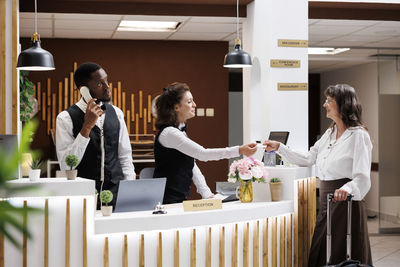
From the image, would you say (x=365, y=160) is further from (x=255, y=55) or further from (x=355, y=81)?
(x=355, y=81)

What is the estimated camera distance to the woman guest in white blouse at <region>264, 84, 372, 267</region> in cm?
354

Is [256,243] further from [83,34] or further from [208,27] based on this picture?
[83,34]

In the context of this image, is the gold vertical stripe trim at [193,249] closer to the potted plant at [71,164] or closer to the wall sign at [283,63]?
the potted plant at [71,164]

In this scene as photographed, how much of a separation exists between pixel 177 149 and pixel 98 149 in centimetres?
53

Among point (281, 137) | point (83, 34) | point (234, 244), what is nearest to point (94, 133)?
point (234, 244)

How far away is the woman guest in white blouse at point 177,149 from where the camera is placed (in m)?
3.60

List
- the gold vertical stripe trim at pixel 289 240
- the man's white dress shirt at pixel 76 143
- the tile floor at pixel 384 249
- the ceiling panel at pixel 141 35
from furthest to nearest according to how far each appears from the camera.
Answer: the ceiling panel at pixel 141 35
the tile floor at pixel 384 249
the gold vertical stripe trim at pixel 289 240
the man's white dress shirt at pixel 76 143

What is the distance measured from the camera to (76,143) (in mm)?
3250

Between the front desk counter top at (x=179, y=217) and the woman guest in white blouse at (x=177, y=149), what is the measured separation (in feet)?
0.64

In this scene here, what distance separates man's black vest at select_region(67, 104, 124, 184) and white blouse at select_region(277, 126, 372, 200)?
146 centimetres

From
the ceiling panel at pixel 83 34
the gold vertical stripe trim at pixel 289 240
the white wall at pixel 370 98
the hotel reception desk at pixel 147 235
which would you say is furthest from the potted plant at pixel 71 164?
the white wall at pixel 370 98

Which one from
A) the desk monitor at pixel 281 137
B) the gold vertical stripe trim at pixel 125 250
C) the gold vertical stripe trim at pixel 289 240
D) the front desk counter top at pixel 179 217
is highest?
the desk monitor at pixel 281 137

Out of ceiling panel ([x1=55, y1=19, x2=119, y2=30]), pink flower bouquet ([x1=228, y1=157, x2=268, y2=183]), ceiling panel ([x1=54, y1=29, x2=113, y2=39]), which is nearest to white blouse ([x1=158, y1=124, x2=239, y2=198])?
pink flower bouquet ([x1=228, y1=157, x2=268, y2=183])

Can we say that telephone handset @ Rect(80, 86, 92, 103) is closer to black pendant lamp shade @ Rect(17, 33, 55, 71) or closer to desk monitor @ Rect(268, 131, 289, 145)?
black pendant lamp shade @ Rect(17, 33, 55, 71)
